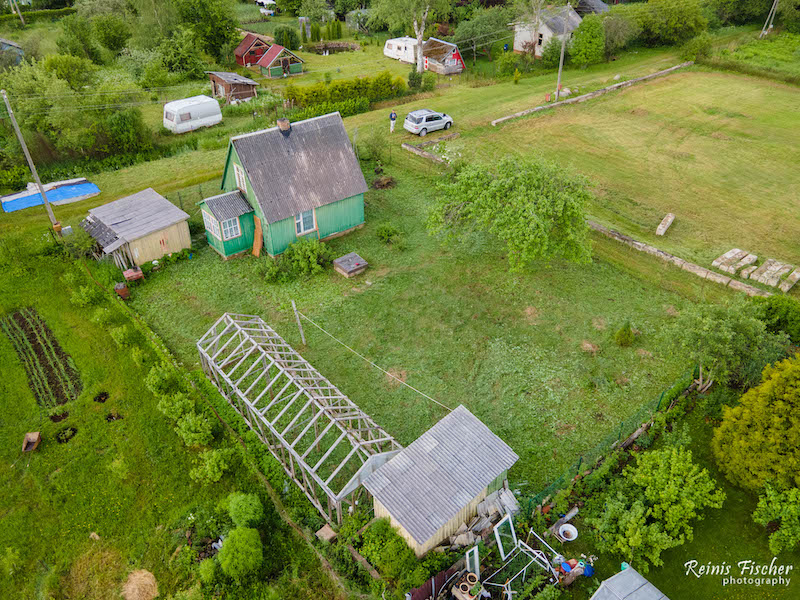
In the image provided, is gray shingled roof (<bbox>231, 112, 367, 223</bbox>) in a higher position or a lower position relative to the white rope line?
higher

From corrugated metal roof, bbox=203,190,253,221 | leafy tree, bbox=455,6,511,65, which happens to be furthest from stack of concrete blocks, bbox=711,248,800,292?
leafy tree, bbox=455,6,511,65

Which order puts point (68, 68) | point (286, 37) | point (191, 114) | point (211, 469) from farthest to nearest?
1. point (286, 37)
2. point (68, 68)
3. point (191, 114)
4. point (211, 469)

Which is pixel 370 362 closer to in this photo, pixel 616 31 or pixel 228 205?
pixel 228 205

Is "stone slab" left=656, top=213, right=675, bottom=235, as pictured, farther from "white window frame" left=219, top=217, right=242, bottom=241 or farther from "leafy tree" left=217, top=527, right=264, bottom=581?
"leafy tree" left=217, top=527, right=264, bottom=581

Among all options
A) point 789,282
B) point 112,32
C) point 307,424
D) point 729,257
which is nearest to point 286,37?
point 112,32

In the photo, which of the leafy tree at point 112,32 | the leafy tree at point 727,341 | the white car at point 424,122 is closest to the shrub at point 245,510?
the leafy tree at point 727,341

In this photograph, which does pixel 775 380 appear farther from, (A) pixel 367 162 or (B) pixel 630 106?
(B) pixel 630 106

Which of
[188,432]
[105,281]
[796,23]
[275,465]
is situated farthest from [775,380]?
[796,23]
